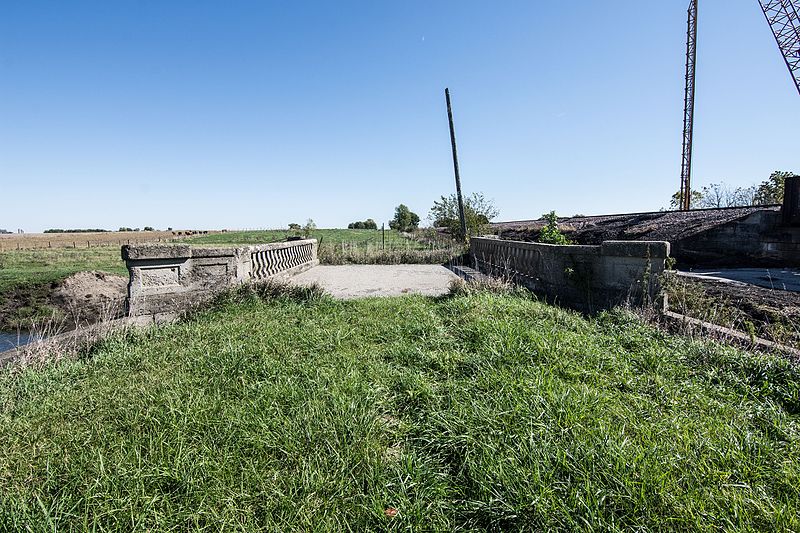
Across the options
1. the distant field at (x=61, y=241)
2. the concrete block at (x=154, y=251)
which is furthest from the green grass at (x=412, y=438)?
the distant field at (x=61, y=241)

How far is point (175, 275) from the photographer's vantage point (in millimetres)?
5312

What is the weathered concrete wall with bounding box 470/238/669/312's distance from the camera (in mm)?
4242

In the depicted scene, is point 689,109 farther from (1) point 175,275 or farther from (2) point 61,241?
(2) point 61,241

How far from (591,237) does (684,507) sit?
1191cm

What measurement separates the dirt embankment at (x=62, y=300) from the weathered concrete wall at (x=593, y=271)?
33.3 feet

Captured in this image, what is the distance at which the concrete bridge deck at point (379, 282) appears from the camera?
708 centimetres

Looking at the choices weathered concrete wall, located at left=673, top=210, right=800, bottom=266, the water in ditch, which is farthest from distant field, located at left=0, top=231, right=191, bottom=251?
weathered concrete wall, located at left=673, top=210, right=800, bottom=266

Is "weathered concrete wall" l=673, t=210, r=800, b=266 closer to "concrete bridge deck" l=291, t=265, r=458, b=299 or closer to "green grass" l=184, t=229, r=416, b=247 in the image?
"concrete bridge deck" l=291, t=265, r=458, b=299

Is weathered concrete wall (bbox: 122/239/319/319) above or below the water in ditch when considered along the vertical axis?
above

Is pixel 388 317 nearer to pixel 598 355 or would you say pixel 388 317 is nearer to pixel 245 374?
pixel 245 374

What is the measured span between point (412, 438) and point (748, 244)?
38.4 ft

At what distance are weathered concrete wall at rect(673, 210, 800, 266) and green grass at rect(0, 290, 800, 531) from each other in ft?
26.5

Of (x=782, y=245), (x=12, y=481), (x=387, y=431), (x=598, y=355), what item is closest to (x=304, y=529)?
(x=387, y=431)

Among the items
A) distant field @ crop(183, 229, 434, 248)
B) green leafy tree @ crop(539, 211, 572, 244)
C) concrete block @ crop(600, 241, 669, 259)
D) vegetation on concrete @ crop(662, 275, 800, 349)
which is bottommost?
vegetation on concrete @ crop(662, 275, 800, 349)
